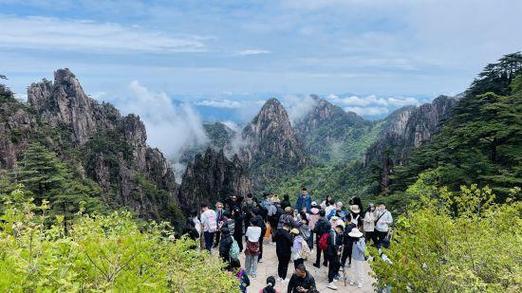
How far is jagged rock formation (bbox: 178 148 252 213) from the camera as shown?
10300cm

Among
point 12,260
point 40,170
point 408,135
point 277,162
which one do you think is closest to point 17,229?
point 12,260

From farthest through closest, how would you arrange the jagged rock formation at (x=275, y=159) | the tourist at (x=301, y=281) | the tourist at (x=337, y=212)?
the jagged rock formation at (x=275, y=159), the tourist at (x=337, y=212), the tourist at (x=301, y=281)

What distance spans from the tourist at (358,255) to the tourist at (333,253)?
65 centimetres

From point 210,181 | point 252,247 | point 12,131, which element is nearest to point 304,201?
point 252,247

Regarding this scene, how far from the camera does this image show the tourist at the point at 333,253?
16.5 m

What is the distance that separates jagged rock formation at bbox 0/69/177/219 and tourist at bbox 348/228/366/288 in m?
44.9

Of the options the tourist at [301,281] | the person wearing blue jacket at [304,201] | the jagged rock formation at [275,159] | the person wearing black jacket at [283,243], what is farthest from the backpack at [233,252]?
the jagged rock formation at [275,159]

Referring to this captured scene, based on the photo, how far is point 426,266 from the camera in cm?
1221

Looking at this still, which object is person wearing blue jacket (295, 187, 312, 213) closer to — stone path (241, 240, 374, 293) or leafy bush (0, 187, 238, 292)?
stone path (241, 240, 374, 293)

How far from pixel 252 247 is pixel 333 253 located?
3084 millimetres

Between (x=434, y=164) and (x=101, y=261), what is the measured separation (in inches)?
1372

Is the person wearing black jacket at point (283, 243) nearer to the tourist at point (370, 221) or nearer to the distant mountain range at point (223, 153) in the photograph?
the tourist at point (370, 221)

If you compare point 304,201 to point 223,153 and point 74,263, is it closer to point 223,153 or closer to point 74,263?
point 74,263

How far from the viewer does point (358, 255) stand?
16.7 m
